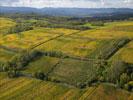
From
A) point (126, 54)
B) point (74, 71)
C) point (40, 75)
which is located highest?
point (126, 54)

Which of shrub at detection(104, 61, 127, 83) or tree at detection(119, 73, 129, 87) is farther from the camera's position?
shrub at detection(104, 61, 127, 83)

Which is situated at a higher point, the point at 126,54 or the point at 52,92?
the point at 126,54

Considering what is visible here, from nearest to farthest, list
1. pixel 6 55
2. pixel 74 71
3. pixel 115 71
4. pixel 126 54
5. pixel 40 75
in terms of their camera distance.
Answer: pixel 115 71 → pixel 40 75 → pixel 74 71 → pixel 126 54 → pixel 6 55

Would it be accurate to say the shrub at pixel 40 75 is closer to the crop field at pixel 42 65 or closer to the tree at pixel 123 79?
the crop field at pixel 42 65

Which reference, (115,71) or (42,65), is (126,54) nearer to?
(115,71)

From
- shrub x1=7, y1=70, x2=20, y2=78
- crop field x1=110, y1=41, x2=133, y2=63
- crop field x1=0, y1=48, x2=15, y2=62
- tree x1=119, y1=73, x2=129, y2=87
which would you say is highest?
crop field x1=110, y1=41, x2=133, y2=63

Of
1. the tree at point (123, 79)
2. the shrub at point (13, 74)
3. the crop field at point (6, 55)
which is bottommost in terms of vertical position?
the shrub at point (13, 74)

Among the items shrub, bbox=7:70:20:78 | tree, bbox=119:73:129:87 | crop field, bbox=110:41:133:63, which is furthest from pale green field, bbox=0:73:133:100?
crop field, bbox=110:41:133:63

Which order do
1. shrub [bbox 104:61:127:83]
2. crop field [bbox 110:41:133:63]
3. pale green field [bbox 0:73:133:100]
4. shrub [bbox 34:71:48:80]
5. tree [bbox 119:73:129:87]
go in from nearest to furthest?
pale green field [bbox 0:73:133:100] → tree [bbox 119:73:129:87] → shrub [bbox 104:61:127:83] → shrub [bbox 34:71:48:80] → crop field [bbox 110:41:133:63]

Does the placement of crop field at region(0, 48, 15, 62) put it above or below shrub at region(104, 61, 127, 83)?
below

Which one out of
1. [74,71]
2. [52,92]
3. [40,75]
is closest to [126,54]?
[74,71]

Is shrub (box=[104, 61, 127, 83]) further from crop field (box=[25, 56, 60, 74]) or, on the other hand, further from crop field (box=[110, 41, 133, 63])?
crop field (box=[25, 56, 60, 74])

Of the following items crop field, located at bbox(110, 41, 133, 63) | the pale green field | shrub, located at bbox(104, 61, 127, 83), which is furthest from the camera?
crop field, located at bbox(110, 41, 133, 63)

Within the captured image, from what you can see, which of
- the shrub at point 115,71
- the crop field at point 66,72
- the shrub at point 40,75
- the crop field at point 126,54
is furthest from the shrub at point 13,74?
the crop field at point 126,54
